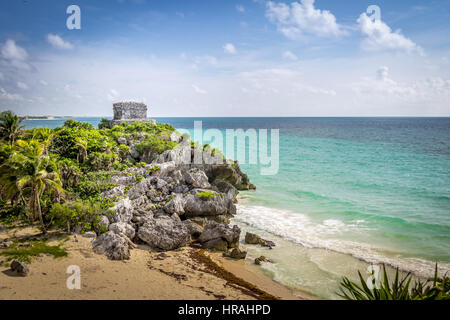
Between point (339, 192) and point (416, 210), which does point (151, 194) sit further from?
point (416, 210)

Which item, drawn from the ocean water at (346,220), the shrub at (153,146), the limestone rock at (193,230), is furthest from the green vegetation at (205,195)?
the shrub at (153,146)

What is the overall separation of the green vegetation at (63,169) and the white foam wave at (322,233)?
9081 millimetres

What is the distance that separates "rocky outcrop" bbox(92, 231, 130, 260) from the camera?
12.1 m

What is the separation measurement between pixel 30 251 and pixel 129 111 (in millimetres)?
26321

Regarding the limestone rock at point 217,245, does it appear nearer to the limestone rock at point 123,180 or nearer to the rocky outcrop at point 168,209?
the rocky outcrop at point 168,209

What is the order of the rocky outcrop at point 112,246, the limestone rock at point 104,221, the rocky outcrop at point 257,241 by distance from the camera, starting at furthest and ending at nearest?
1. the rocky outcrop at point 257,241
2. the limestone rock at point 104,221
3. the rocky outcrop at point 112,246

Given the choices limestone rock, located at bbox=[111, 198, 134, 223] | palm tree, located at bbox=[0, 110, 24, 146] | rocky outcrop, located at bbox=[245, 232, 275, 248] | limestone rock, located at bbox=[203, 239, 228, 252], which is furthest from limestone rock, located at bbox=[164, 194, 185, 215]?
palm tree, located at bbox=[0, 110, 24, 146]

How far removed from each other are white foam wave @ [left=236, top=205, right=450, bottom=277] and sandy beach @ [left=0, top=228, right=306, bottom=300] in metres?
5.00

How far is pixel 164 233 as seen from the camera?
14.2 metres

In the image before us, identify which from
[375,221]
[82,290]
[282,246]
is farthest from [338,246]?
[82,290]

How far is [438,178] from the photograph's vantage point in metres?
29.8

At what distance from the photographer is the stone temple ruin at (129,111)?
34938 mm

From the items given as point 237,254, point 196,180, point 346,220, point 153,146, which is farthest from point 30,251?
point 346,220
